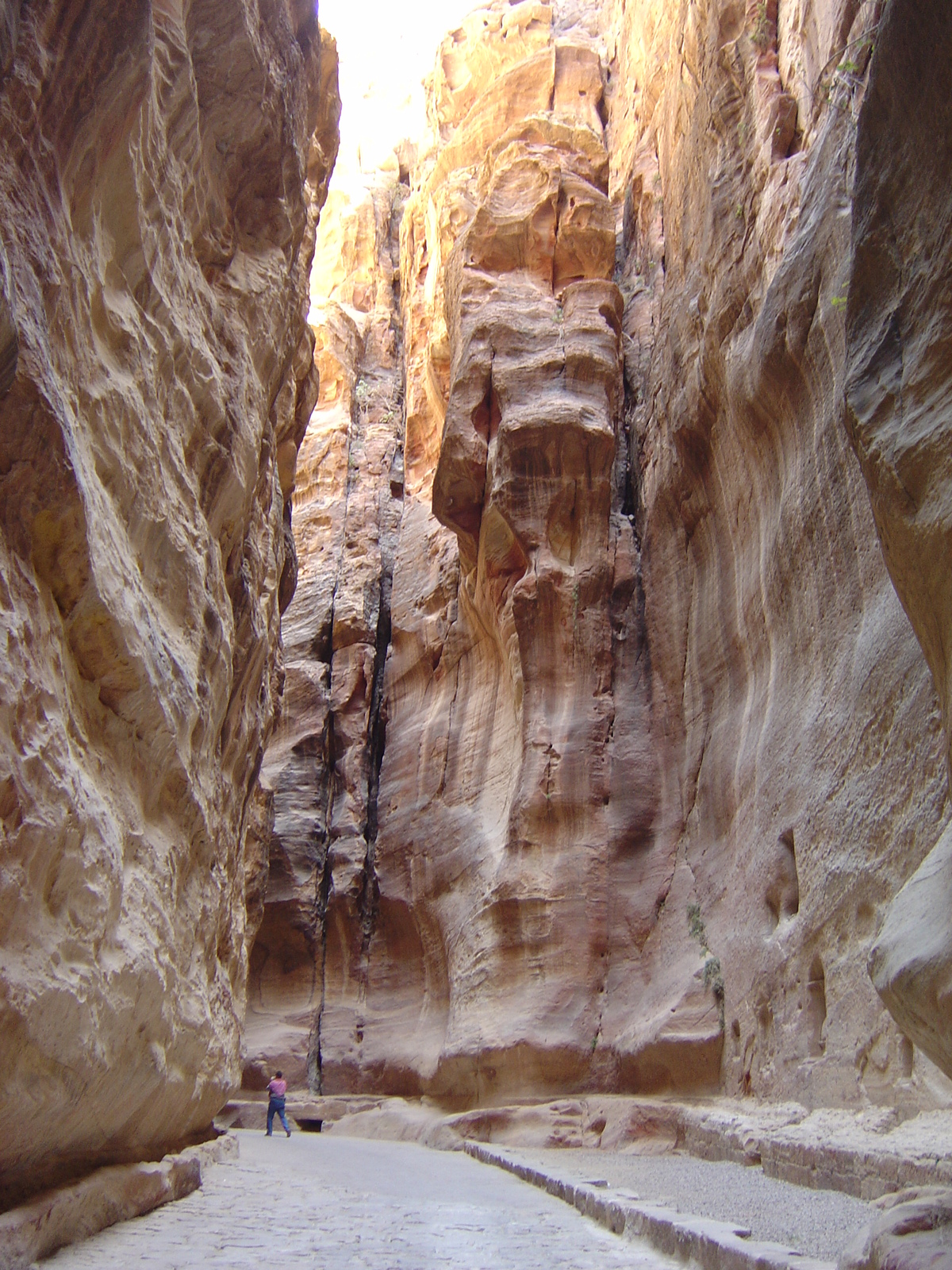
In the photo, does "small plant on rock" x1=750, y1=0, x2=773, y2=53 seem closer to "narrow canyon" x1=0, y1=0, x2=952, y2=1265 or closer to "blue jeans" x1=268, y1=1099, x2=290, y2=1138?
"narrow canyon" x1=0, y1=0, x2=952, y2=1265

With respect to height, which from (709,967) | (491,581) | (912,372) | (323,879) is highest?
(491,581)

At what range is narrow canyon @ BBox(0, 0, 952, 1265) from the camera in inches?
201

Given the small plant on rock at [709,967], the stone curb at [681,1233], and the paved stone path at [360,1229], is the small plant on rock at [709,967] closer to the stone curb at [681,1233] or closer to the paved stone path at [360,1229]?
the paved stone path at [360,1229]

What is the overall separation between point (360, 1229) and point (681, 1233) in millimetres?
2589

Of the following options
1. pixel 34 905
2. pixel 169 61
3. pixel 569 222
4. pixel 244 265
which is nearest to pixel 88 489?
pixel 34 905

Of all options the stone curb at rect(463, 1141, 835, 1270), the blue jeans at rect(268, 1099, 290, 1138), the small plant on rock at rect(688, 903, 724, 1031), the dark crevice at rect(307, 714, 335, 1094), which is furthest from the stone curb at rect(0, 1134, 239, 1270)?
the dark crevice at rect(307, 714, 335, 1094)

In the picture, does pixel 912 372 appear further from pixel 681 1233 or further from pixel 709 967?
pixel 709 967

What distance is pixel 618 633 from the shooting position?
1780 centimetres

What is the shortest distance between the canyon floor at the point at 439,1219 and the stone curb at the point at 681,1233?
3.6 inches

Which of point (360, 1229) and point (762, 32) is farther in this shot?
point (762, 32)

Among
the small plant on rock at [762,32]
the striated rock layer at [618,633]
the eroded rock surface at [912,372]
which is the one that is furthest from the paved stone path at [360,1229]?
the small plant on rock at [762,32]

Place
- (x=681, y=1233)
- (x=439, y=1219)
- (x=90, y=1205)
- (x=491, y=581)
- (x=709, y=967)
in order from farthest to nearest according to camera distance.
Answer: (x=491, y=581)
(x=709, y=967)
(x=439, y=1219)
(x=90, y=1205)
(x=681, y=1233)

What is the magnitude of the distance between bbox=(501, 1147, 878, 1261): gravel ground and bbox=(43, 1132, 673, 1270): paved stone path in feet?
2.05

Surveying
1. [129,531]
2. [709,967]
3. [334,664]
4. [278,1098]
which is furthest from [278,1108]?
[129,531]
